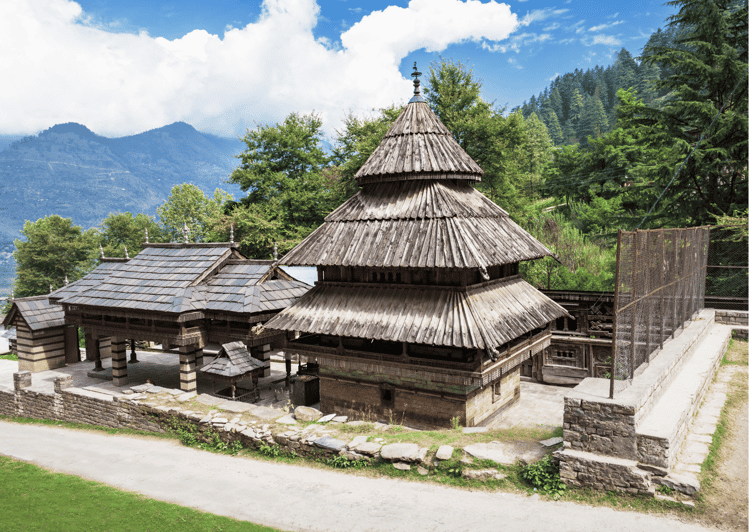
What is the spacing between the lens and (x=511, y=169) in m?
29.8

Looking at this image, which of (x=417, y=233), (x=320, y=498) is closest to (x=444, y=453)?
(x=320, y=498)

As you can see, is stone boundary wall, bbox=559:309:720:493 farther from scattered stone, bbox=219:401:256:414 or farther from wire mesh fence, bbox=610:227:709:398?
scattered stone, bbox=219:401:256:414

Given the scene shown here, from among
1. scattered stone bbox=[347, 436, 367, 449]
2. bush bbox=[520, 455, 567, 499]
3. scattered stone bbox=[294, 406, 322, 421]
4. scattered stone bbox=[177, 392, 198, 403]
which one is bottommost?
scattered stone bbox=[177, 392, 198, 403]

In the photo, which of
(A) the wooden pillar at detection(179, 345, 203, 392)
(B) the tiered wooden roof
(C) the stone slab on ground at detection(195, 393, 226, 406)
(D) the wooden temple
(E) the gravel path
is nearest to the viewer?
(E) the gravel path

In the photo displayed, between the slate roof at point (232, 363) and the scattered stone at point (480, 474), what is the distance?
9474 mm

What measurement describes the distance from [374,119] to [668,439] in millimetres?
27667

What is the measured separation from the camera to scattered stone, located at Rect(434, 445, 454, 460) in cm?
1054

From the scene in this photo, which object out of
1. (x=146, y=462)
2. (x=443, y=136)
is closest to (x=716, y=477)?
(x=443, y=136)

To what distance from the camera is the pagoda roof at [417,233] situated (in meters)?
13.5

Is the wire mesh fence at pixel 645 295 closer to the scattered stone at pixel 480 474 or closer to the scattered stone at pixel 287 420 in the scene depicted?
the scattered stone at pixel 480 474

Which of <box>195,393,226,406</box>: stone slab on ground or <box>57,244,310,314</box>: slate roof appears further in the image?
<box>57,244,310,314</box>: slate roof

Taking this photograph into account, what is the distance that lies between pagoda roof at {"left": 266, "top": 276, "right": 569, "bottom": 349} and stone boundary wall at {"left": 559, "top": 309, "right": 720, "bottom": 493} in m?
3.17

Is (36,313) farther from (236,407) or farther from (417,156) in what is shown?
(417,156)

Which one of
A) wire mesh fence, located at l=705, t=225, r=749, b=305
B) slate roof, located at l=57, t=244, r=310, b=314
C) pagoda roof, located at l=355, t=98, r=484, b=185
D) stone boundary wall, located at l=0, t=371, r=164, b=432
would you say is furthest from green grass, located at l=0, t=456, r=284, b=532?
wire mesh fence, located at l=705, t=225, r=749, b=305
